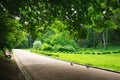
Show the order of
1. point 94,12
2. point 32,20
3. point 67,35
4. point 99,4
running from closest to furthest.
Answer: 1. point 99,4
2. point 94,12
3. point 32,20
4. point 67,35

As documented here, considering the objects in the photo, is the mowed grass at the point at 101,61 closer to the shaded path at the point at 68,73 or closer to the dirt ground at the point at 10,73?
the shaded path at the point at 68,73

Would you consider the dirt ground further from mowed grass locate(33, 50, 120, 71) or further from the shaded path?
Answer: mowed grass locate(33, 50, 120, 71)

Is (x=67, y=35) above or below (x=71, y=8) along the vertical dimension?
below

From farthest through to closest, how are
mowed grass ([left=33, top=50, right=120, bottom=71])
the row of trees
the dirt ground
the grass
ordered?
the grass, mowed grass ([left=33, top=50, right=120, bottom=71]), the row of trees, the dirt ground

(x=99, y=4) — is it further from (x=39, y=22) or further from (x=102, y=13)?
(x=39, y=22)

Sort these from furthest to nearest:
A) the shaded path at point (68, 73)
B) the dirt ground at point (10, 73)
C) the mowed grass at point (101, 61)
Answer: the mowed grass at point (101, 61) → the shaded path at point (68, 73) → the dirt ground at point (10, 73)

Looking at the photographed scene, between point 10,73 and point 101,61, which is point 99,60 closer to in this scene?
point 101,61

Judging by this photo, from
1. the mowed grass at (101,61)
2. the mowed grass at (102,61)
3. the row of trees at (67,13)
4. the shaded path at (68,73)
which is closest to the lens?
the shaded path at (68,73)

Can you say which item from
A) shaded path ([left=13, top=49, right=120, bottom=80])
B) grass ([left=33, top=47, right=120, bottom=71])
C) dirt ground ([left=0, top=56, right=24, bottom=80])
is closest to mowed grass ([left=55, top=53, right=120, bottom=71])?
grass ([left=33, top=47, right=120, bottom=71])

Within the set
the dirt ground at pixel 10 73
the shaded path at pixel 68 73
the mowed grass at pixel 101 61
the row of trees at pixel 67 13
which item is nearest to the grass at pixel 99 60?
the mowed grass at pixel 101 61

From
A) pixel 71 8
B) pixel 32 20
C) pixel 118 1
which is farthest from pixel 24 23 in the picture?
pixel 118 1

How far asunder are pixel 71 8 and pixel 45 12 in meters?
3.04

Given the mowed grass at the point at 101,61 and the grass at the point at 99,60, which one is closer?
the mowed grass at the point at 101,61

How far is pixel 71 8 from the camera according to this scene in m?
14.9
